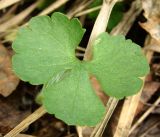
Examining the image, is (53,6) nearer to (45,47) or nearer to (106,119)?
(45,47)

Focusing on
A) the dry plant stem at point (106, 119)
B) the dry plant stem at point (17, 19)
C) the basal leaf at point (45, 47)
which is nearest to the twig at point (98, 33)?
the dry plant stem at point (106, 119)

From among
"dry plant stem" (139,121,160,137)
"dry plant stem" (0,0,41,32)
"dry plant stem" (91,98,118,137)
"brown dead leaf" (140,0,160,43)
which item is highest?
"brown dead leaf" (140,0,160,43)

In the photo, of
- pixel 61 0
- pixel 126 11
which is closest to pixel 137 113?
pixel 126 11

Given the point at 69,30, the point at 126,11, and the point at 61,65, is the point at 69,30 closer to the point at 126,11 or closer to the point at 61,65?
the point at 61,65

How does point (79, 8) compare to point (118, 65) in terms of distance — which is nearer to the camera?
point (118, 65)

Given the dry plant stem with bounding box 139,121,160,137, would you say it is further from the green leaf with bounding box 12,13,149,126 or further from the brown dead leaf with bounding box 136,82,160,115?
the green leaf with bounding box 12,13,149,126

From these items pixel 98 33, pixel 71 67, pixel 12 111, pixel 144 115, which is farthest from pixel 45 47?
pixel 144 115

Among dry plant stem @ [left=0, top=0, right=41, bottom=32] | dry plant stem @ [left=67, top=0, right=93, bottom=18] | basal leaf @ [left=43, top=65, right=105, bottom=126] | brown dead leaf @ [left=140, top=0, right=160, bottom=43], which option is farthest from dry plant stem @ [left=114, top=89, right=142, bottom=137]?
dry plant stem @ [left=0, top=0, right=41, bottom=32]
